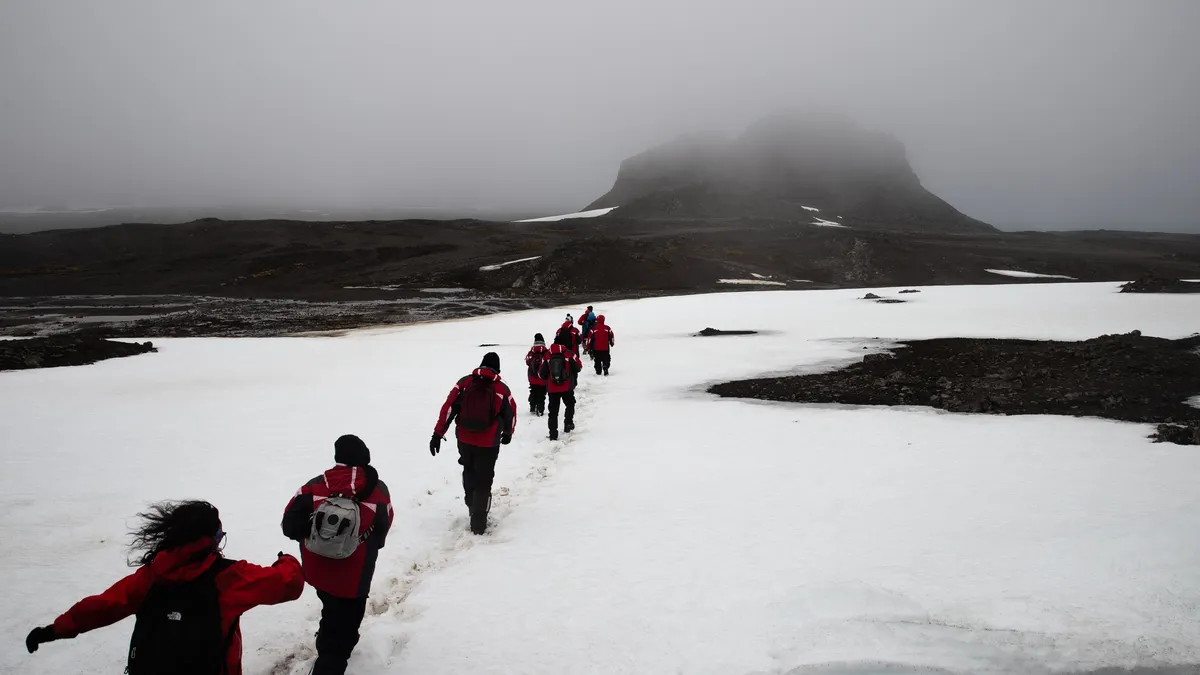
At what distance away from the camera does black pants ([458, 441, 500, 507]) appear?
22.9ft

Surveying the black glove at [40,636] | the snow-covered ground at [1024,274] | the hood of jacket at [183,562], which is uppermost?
the snow-covered ground at [1024,274]

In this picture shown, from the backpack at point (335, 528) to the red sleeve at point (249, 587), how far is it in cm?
59

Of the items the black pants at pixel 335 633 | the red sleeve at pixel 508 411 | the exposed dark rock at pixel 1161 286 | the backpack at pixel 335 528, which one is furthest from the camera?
the exposed dark rock at pixel 1161 286

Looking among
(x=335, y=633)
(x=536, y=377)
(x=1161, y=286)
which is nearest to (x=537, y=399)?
(x=536, y=377)

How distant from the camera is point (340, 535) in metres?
4.04


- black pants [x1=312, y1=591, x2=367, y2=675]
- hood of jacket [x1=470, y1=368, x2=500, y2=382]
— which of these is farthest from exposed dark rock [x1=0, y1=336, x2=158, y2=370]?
black pants [x1=312, y1=591, x2=367, y2=675]

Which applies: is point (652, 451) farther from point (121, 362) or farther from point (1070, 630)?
point (121, 362)

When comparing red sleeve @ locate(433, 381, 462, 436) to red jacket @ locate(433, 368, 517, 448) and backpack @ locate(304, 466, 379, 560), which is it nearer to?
red jacket @ locate(433, 368, 517, 448)

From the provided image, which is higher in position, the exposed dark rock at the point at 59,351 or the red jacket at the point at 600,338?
the red jacket at the point at 600,338

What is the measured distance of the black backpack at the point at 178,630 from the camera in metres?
3.04

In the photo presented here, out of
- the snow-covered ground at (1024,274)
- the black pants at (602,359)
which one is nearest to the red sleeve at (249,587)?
the black pants at (602,359)

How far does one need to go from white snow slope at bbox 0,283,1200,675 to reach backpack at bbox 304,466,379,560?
1281mm

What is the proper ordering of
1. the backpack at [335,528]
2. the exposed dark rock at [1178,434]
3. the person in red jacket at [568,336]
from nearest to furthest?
the backpack at [335,528] → the exposed dark rock at [1178,434] → the person in red jacket at [568,336]

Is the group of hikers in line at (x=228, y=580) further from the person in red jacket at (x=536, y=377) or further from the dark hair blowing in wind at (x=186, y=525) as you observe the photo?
the person in red jacket at (x=536, y=377)
